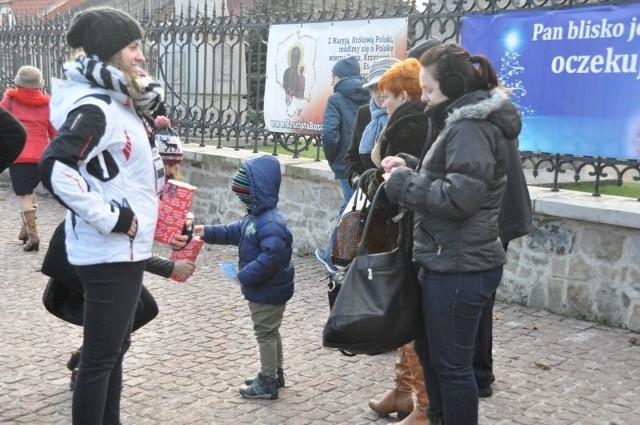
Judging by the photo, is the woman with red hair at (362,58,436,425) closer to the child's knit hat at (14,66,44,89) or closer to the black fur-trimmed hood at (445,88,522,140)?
the black fur-trimmed hood at (445,88,522,140)

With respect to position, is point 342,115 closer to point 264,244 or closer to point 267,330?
point 264,244

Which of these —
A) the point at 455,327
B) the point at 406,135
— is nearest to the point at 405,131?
the point at 406,135

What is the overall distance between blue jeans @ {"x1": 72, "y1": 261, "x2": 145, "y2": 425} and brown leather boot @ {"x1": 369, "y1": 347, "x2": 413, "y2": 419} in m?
1.54

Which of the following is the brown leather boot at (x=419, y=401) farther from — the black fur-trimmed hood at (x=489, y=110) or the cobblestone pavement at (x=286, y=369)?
the black fur-trimmed hood at (x=489, y=110)

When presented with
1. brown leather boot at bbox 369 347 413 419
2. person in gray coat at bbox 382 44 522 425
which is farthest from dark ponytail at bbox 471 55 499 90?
brown leather boot at bbox 369 347 413 419

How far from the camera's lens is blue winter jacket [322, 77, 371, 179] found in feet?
22.1

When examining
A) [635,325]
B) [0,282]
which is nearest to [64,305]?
[0,282]

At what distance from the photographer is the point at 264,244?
420cm

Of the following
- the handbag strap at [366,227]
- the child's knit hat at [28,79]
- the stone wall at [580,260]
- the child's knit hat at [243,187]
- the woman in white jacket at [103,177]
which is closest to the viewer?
the woman in white jacket at [103,177]

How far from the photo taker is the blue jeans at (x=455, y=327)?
3.21 metres

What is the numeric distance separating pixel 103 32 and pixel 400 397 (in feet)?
7.73

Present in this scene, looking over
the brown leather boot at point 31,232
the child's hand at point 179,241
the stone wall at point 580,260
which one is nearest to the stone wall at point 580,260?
the stone wall at point 580,260

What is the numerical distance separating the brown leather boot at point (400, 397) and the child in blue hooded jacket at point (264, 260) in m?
0.63

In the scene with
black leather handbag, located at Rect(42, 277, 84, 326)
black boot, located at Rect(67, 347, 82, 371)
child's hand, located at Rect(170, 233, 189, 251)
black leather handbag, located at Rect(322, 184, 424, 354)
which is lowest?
black boot, located at Rect(67, 347, 82, 371)
